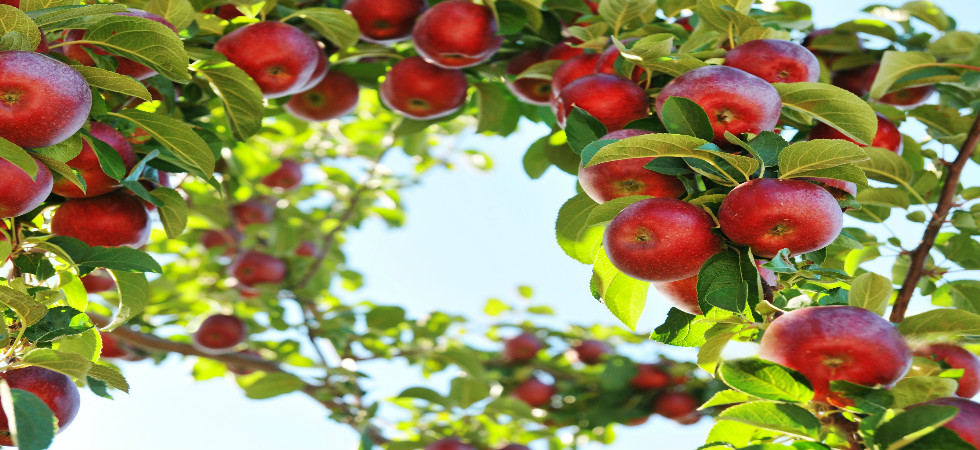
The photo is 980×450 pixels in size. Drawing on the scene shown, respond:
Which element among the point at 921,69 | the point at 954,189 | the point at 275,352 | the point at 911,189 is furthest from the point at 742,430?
the point at 275,352

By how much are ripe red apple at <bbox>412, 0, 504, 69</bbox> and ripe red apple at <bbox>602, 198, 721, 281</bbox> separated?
0.89 metres

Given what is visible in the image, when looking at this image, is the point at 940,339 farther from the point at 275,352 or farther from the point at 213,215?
the point at 213,215

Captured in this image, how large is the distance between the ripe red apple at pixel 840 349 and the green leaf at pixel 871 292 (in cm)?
7

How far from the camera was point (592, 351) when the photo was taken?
405 centimetres

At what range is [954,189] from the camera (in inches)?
70.3

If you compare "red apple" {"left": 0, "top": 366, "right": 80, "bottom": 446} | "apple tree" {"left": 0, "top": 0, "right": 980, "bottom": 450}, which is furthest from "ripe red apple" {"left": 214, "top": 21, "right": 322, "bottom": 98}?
"red apple" {"left": 0, "top": 366, "right": 80, "bottom": 446}

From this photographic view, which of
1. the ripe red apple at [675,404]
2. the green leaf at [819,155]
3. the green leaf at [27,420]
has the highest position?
the green leaf at [819,155]

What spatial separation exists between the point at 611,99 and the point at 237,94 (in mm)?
831

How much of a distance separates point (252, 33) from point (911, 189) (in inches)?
59.8

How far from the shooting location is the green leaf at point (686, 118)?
117 centimetres

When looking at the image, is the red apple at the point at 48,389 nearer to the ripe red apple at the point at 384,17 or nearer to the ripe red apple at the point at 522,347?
the ripe red apple at the point at 384,17

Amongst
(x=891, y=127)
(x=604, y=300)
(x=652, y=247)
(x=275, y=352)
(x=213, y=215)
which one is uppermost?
(x=652, y=247)

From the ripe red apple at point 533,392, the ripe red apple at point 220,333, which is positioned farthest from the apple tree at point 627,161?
the ripe red apple at point 533,392

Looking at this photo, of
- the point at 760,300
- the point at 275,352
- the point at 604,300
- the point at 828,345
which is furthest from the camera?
the point at 275,352
